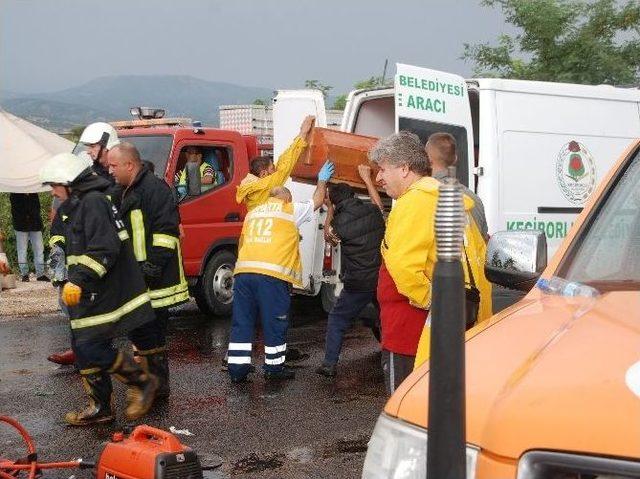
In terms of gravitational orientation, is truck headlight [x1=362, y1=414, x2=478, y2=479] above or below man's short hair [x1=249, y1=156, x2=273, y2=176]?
below

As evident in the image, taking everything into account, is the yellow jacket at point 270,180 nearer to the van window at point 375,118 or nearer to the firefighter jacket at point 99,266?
the van window at point 375,118

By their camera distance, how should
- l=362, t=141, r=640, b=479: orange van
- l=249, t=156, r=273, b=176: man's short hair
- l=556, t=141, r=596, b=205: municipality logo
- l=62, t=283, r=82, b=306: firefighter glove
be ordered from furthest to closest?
l=556, t=141, r=596, b=205: municipality logo < l=249, t=156, r=273, b=176: man's short hair < l=62, t=283, r=82, b=306: firefighter glove < l=362, t=141, r=640, b=479: orange van

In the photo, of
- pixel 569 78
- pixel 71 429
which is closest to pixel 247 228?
pixel 71 429

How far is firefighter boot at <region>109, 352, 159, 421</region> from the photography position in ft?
21.3

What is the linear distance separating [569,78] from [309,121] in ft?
31.1

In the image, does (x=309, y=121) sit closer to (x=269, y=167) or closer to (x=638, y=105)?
(x=269, y=167)

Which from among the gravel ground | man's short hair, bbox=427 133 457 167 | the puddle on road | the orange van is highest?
man's short hair, bbox=427 133 457 167

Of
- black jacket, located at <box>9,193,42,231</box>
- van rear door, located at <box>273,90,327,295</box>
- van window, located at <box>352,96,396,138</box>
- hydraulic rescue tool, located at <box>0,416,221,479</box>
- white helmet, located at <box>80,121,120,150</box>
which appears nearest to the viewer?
hydraulic rescue tool, located at <box>0,416,221,479</box>

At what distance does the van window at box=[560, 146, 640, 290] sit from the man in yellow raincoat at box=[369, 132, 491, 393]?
1193 millimetres

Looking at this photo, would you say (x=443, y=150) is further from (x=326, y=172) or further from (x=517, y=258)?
(x=517, y=258)

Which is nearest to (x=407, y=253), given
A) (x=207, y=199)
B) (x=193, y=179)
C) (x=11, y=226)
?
(x=193, y=179)

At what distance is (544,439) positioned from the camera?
2.07 m

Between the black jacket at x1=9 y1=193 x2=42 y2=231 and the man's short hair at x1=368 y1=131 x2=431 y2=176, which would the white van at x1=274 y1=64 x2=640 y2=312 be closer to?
the man's short hair at x1=368 y1=131 x2=431 y2=176

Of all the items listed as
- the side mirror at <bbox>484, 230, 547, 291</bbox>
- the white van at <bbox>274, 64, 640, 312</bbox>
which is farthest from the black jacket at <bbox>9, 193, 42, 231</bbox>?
the side mirror at <bbox>484, 230, 547, 291</bbox>
